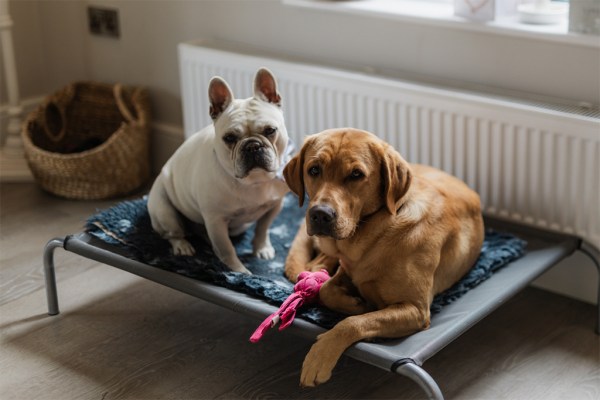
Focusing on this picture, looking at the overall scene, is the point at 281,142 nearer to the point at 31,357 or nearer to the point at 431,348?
the point at 431,348

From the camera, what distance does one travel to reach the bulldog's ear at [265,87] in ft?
8.30

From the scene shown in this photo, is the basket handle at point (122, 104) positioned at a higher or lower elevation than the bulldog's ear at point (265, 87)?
lower

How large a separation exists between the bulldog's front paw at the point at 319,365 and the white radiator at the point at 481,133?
0.96 meters

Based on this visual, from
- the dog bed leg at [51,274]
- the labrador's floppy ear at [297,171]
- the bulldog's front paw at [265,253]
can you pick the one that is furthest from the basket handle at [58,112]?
the labrador's floppy ear at [297,171]

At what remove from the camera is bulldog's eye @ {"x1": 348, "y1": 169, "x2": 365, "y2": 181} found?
220 cm

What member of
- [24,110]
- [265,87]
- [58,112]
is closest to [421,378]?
[265,87]

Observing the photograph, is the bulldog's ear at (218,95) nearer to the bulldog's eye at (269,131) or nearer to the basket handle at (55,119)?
the bulldog's eye at (269,131)

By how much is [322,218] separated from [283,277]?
1.56 ft

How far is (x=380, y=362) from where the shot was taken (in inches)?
81.7

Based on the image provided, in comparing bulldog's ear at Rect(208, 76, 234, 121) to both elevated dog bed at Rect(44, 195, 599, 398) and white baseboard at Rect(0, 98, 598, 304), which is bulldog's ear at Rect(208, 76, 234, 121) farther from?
white baseboard at Rect(0, 98, 598, 304)

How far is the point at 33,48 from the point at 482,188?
2.36m

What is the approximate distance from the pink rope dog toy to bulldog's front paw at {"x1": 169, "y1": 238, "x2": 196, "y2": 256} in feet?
1.28

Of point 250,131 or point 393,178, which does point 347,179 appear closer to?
point 393,178

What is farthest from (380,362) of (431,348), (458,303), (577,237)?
(577,237)
